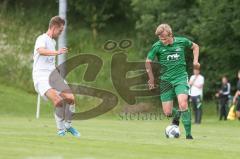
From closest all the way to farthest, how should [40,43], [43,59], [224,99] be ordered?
[40,43]
[43,59]
[224,99]

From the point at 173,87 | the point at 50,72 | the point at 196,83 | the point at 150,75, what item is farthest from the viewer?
the point at 196,83

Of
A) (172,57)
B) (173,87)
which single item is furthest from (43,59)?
(173,87)

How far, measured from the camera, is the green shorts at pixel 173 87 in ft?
54.6

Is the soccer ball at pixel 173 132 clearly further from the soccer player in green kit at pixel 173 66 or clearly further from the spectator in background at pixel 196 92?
the spectator in background at pixel 196 92

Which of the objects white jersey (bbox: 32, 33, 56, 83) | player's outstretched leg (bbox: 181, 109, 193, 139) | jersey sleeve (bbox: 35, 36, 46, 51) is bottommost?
player's outstretched leg (bbox: 181, 109, 193, 139)

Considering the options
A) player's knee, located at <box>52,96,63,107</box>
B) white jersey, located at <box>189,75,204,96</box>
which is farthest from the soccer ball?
white jersey, located at <box>189,75,204,96</box>

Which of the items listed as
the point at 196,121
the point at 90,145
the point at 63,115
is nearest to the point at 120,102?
the point at 196,121

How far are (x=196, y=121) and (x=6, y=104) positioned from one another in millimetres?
12313

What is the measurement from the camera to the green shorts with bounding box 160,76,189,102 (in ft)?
54.6

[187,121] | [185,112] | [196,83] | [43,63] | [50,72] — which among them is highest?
[196,83]

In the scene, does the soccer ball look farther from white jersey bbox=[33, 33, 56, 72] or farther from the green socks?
white jersey bbox=[33, 33, 56, 72]

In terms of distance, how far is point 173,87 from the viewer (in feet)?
55.2

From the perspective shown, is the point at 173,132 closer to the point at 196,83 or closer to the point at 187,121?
the point at 187,121

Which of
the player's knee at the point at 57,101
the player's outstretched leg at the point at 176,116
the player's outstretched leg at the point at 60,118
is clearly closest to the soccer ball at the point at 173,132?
the player's outstretched leg at the point at 176,116
